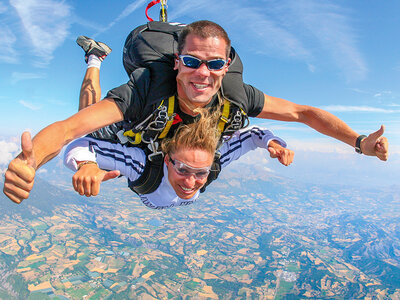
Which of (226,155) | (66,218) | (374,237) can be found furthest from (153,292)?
(374,237)

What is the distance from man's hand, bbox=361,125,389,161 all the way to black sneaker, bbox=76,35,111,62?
408 centimetres

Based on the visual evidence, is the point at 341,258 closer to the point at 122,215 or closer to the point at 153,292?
the point at 153,292

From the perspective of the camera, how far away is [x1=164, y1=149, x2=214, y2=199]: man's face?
312cm

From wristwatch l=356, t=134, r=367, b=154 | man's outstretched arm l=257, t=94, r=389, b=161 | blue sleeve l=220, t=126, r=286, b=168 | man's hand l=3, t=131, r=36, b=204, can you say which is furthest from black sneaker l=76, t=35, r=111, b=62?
wristwatch l=356, t=134, r=367, b=154

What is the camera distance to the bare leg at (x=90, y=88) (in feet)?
12.6

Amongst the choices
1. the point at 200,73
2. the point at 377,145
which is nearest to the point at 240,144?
the point at 200,73

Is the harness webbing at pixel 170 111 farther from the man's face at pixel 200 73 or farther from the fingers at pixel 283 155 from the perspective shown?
the fingers at pixel 283 155

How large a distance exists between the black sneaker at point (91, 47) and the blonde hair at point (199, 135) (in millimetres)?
2272

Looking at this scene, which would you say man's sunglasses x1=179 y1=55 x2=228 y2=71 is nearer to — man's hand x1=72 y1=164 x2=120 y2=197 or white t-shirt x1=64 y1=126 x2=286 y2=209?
white t-shirt x1=64 y1=126 x2=286 y2=209

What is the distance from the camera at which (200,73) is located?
2.45 metres

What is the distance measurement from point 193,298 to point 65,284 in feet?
63.1

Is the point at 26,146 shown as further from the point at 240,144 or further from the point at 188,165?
the point at 240,144

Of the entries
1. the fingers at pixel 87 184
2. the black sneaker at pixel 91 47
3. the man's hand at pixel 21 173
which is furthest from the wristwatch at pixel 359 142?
the black sneaker at pixel 91 47

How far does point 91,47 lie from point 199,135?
8.95ft
